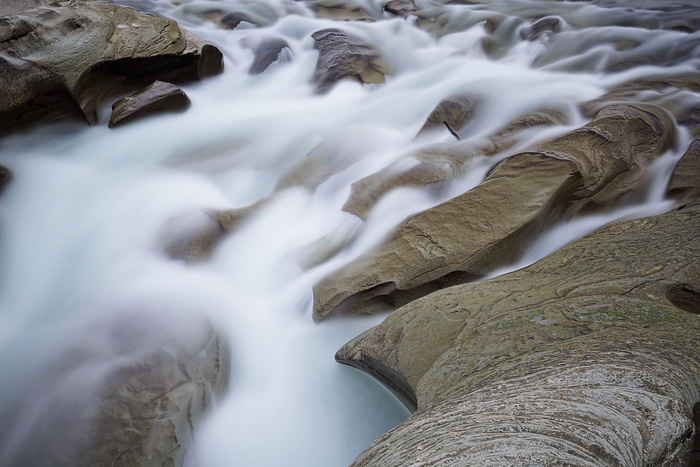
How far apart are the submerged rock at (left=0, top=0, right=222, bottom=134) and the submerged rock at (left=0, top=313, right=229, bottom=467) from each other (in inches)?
133

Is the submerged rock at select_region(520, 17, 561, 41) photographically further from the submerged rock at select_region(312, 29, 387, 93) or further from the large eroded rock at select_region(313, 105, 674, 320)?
the large eroded rock at select_region(313, 105, 674, 320)

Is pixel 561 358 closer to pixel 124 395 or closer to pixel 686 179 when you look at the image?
pixel 124 395

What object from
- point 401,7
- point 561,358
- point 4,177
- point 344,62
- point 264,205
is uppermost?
point 561,358

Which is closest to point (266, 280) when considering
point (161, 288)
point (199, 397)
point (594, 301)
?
point (161, 288)

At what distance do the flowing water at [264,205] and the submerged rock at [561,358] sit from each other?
616 millimetres

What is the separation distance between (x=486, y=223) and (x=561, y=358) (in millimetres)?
1754

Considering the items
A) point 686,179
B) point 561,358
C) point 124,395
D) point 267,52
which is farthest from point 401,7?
point 561,358

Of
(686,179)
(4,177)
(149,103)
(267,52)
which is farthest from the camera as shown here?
(267,52)

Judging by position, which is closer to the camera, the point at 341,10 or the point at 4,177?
the point at 4,177

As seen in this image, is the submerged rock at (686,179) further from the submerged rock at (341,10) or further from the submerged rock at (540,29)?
the submerged rock at (341,10)

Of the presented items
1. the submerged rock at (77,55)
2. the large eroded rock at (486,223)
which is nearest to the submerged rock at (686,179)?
the large eroded rock at (486,223)

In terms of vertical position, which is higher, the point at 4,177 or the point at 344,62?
the point at 344,62

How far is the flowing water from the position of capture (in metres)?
3.24

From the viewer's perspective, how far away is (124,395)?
9.68ft
